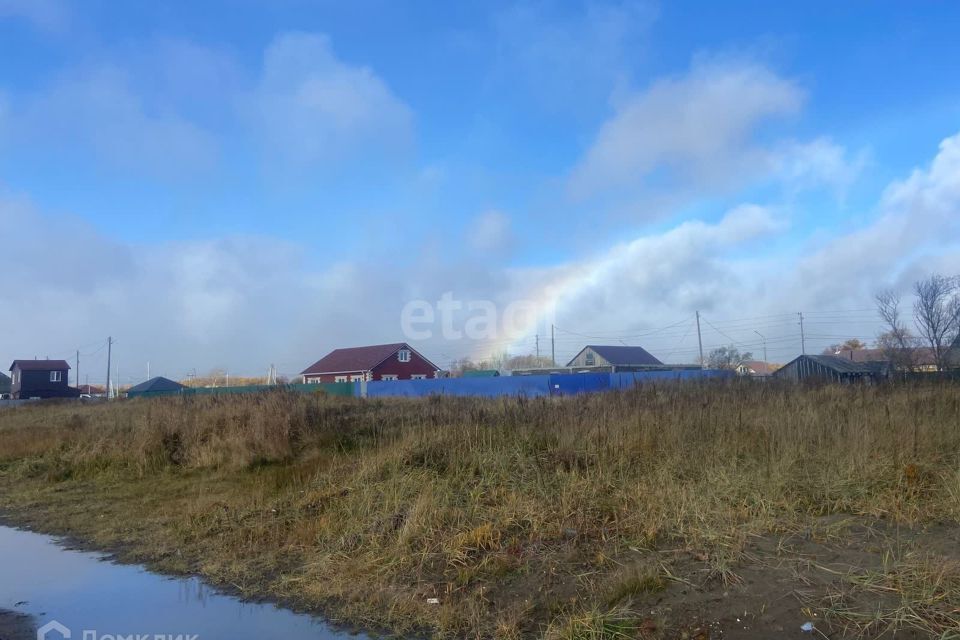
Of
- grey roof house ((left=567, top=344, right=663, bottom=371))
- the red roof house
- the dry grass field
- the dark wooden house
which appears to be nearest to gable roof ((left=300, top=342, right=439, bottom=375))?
the red roof house

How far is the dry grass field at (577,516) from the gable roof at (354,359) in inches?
1710

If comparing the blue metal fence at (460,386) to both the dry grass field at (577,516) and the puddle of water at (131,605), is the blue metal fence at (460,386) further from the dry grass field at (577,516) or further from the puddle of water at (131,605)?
the puddle of water at (131,605)

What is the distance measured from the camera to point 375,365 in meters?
56.0

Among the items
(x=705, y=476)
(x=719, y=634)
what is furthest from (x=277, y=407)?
(x=719, y=634)

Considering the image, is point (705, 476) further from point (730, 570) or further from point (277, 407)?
point (277, 407)

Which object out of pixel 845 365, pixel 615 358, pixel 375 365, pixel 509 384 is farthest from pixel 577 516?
pixel 615 358

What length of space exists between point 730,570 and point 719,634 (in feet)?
3.25

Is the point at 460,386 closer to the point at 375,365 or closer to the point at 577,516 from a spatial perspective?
the point at 375,365

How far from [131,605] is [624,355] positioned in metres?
60.0

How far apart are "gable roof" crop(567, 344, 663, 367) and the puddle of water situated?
55543 mm

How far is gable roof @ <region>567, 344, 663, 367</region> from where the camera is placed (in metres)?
61.8

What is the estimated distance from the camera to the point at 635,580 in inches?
216

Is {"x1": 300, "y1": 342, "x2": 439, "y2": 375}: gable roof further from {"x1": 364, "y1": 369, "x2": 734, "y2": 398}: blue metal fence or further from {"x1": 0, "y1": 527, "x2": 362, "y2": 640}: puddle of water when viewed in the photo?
{"x1": 0, "y1": 527, "x2": 362, "y2": 640}: puddle of water

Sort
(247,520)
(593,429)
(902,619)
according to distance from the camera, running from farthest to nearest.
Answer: (593,429)
(247,520)
(902,619)
